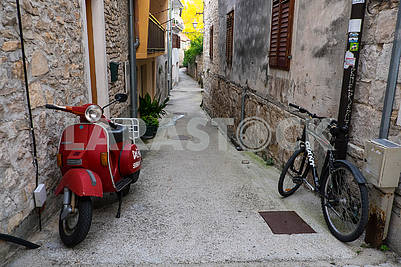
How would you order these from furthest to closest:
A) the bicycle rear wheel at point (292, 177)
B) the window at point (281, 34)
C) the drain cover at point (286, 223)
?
the window at point (281, 34) < the bicycle rear wheel at point (292, 177) < the drain cover at point (286, 223)

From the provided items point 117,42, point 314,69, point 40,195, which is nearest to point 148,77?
point 117,42

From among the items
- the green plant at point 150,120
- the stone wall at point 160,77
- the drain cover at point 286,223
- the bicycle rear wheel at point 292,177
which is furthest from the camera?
the stone wall at point 160,77

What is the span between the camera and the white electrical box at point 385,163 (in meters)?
2.50

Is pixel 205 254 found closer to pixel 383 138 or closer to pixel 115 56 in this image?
pixel 383 138

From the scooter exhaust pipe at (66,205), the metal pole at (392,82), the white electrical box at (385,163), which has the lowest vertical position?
the scooter exhaust pipe at (66,205)

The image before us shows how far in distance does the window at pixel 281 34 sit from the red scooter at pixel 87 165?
9.18 ft

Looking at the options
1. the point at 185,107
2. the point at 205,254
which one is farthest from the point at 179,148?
the point at 185,107

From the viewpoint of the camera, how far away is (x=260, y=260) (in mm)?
2607

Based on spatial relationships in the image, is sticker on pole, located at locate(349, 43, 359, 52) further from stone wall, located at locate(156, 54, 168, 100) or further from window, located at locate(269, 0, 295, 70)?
stone wall, located at locate(156, 54, 168, 100)

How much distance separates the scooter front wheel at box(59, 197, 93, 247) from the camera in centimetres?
262

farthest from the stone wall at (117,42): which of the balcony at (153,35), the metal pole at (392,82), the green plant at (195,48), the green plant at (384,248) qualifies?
the green plant at (195,48)

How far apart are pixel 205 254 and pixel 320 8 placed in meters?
3.18

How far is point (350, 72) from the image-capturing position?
3047 mm

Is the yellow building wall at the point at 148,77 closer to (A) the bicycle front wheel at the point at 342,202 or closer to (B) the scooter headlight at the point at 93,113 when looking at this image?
(B) the scooter headlight at the point at 93,113
